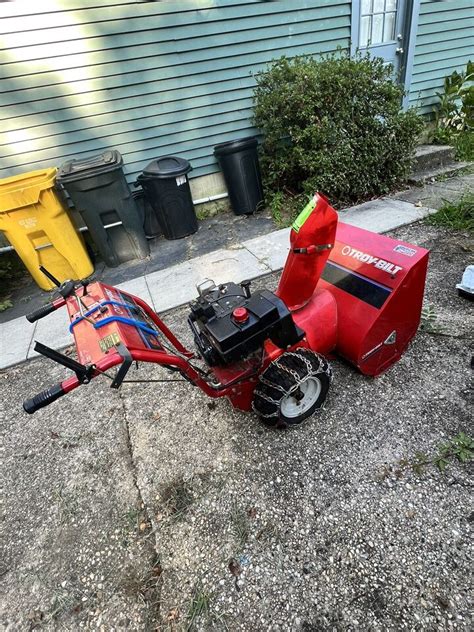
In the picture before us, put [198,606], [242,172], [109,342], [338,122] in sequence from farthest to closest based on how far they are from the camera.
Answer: [242,172]
[338,122]
[198,606]
[109,342]

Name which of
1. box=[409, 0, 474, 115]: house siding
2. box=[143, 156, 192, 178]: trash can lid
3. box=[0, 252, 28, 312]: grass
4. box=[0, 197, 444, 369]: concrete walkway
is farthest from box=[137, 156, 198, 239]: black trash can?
box=[409, 0, 474, 115]: house siding

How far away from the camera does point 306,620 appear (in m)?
1.45

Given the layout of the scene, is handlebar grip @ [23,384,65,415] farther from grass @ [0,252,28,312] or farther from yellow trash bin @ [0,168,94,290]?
grass @ [0,252,28,312]

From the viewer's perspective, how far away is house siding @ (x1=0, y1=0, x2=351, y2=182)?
12.9ft

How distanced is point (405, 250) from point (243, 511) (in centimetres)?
170

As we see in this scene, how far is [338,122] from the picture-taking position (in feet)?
14.1

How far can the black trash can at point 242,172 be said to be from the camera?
187 inches

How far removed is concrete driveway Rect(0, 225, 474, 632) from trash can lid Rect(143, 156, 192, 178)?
2.93m

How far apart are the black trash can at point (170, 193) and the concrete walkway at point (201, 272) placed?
84cm

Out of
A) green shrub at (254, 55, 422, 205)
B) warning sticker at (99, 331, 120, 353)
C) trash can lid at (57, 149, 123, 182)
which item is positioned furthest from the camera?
green shrub at (254, 55, 422, 205)

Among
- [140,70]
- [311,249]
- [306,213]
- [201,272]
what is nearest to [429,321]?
[311,249]

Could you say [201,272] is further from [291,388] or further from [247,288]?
[291,388]

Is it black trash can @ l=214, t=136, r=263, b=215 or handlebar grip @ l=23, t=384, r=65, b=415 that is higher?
handlebar grip @ l=23, t=384, r=65, b=415

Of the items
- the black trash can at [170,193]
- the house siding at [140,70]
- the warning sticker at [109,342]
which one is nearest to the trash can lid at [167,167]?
the black trash can at [170,193]
